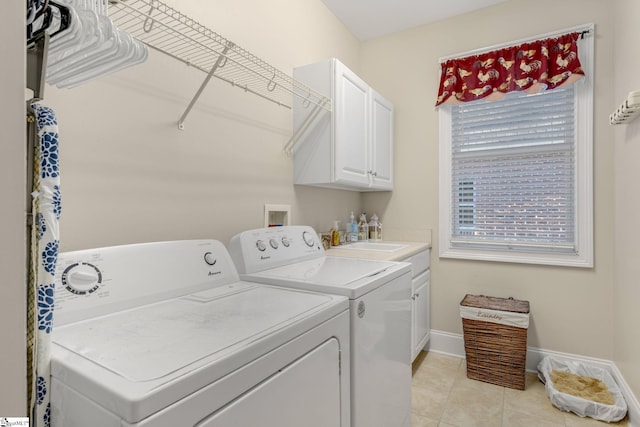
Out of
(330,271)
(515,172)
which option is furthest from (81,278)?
(515,172)

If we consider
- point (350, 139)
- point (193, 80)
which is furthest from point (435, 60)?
point (193, 80)

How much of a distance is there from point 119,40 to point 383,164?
232cm

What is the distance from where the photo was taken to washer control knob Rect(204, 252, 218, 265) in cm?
131

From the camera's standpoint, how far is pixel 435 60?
2906 millimetres

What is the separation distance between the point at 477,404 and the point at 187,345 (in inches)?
82.6

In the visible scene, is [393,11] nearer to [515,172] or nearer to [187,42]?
[515,172]

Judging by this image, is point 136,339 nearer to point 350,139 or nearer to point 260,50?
point 260,50

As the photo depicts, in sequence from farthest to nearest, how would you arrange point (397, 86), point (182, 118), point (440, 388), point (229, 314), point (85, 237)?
1. point (397, 86)
2. point (440, 388)
3. point (182, 118)
4. point (85, 237)
5. point (229, 314)

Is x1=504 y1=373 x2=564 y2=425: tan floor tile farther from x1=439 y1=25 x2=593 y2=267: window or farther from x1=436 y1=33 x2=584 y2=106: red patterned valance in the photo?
→ x1=436 y1=33 x2=584 y2=106: red patterned valance

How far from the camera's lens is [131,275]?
105 cm

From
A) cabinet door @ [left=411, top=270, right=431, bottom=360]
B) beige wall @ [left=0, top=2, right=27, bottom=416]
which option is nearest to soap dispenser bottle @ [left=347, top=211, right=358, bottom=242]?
cabinet door @ [left=411, top=270, right=431, bottom=360]

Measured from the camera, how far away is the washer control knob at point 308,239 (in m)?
1.92

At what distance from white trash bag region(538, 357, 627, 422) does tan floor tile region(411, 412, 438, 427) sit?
0.80 metres

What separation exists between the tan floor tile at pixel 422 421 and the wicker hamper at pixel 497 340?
2.11ft
